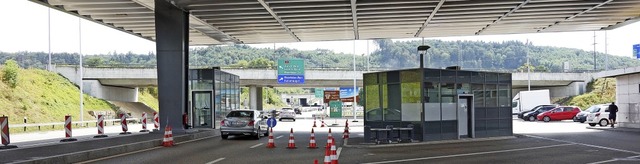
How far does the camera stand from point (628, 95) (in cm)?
3522

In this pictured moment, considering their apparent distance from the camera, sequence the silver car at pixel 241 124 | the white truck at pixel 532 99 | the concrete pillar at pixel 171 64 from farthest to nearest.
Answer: the white truck at pixel 532 99 < the silver car at pixel 241 124 < the concrete pillar at pixel 171 64

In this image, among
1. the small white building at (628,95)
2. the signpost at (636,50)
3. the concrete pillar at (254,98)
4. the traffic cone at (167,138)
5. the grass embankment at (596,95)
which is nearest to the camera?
the traffic cone at (167,138)

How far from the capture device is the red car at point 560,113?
5059 cm

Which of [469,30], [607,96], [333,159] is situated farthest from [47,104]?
[607,96]

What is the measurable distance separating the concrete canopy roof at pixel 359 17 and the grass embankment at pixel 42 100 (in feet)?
47.0

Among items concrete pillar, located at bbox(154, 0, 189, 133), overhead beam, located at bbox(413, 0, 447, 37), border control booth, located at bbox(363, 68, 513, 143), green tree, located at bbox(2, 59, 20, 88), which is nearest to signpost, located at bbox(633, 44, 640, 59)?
overhead beam, located at bbox(413, 0, 447, 37)

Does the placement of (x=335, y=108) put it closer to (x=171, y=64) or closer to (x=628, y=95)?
(x=628, y=95)

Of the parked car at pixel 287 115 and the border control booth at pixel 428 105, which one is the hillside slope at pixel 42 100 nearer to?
the parked car at pixel 287 115

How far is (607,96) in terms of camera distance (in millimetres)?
68375

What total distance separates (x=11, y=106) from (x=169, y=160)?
36284 mm

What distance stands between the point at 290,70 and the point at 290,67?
11.1 inches

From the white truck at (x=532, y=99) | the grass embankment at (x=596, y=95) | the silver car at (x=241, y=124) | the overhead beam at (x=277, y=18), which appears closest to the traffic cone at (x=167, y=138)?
the silver car at (x=241, y=124)

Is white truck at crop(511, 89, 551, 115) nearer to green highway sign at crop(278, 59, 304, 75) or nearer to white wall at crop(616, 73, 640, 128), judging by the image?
green highway sign at crop(278, 59, 304, 75)

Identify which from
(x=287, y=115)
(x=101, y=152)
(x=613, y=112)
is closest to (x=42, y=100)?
(x=287, y=115)
